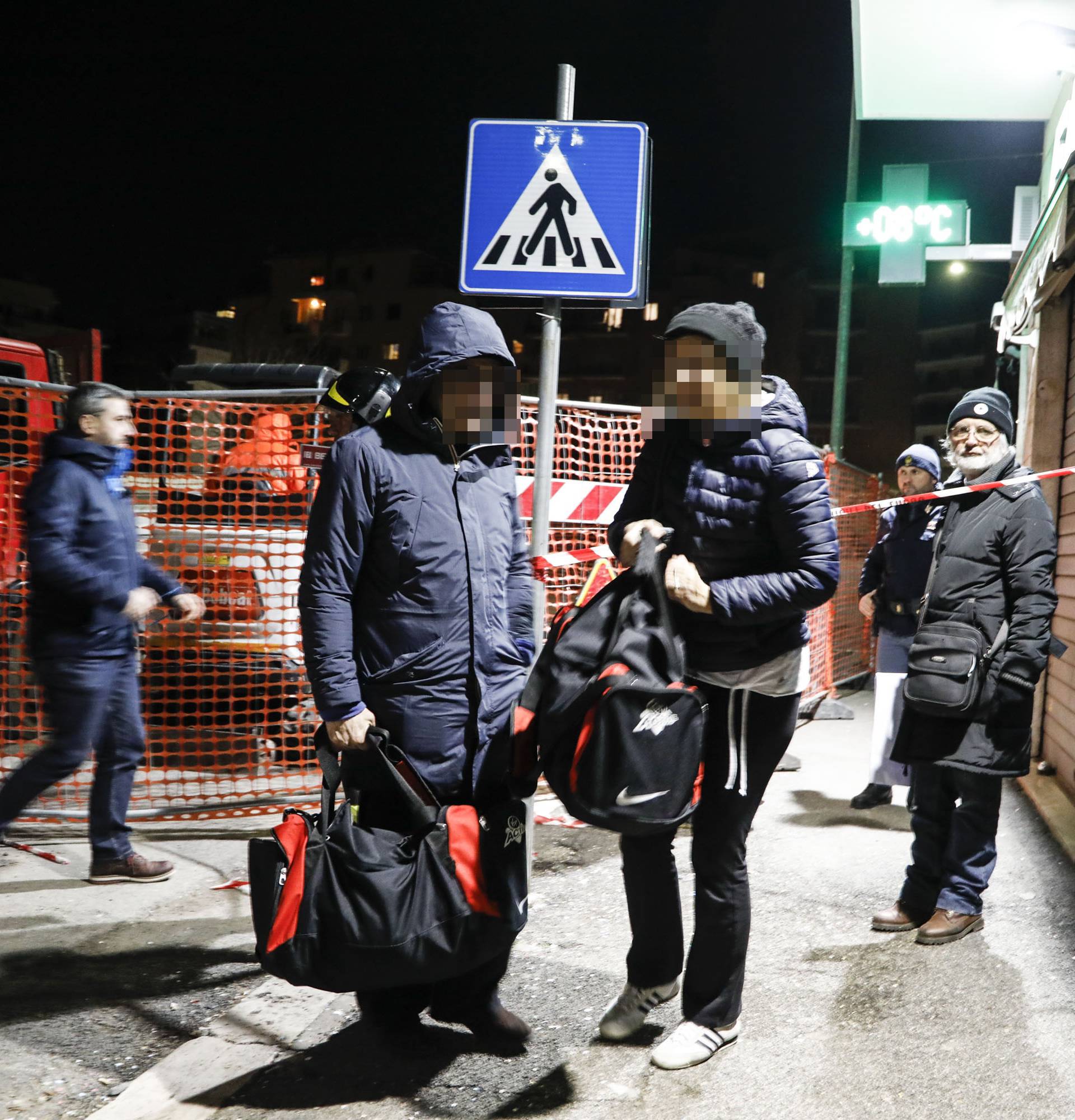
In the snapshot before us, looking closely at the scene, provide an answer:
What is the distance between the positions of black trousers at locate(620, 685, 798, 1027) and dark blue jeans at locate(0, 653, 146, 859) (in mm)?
2415

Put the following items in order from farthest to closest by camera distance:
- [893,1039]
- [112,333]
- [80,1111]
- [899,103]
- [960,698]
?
1. [112,333]
2. [899,103]
3. [960,698]
4. [893,1039]
5. [80,1111]

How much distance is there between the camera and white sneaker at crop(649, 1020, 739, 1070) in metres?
3.03

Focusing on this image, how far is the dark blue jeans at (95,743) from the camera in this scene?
4258mm

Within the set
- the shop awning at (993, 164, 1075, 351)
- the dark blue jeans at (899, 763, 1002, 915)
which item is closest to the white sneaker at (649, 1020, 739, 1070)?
the dark blue jeans at (899, 763, 1002, 915)

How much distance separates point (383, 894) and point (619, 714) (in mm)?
735

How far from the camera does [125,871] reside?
466cm

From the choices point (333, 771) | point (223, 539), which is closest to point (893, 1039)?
point (333, 771)

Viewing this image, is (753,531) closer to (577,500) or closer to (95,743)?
(95,743)

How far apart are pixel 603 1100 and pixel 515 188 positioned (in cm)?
308

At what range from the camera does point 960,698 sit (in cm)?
391

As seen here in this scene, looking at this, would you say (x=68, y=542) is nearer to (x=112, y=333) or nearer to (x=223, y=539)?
(x=223, y=539)

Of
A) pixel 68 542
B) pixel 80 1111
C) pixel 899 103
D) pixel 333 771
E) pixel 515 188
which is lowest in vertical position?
pixel 80 1111

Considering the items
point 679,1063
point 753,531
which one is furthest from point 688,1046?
point 753,531

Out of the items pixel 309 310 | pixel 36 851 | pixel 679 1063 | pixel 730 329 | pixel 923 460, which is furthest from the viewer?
pixel 309 310
